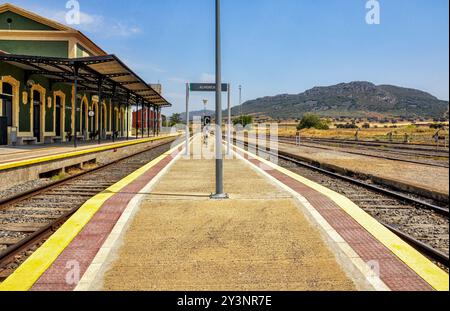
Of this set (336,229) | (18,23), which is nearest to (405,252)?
(336,229)

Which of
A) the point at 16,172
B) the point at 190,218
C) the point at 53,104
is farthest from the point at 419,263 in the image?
the point at 53,104

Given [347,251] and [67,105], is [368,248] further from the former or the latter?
[67,105]

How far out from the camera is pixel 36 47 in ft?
102

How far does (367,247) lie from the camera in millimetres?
5254

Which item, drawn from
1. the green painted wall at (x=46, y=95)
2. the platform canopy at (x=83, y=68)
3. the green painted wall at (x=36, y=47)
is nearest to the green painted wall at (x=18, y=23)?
the green painted wall at (x=36, y=47)

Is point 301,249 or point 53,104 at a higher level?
point 53,104

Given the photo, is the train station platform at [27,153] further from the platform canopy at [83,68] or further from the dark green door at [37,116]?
the dark green door at [37,116]

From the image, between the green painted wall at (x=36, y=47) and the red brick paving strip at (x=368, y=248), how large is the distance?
94.9 feet

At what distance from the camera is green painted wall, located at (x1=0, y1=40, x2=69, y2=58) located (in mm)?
30906

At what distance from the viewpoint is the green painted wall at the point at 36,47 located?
1217 inches

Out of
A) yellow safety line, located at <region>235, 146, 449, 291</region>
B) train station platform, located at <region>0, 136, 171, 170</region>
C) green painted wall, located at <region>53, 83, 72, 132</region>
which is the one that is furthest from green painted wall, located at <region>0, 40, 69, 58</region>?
yellow safety line, located at <region>235, 146, 449, 291</region>

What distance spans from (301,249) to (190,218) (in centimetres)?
220
